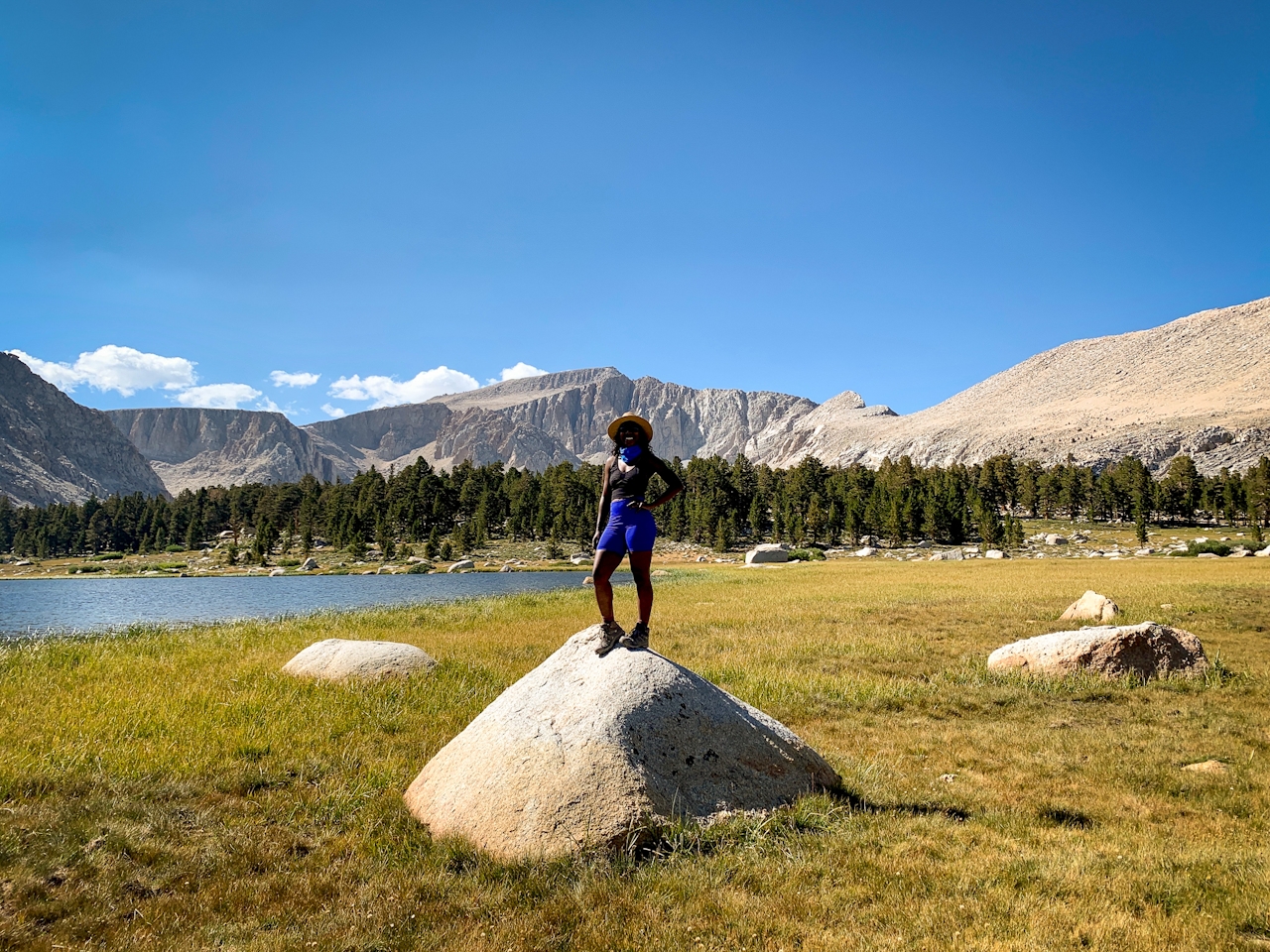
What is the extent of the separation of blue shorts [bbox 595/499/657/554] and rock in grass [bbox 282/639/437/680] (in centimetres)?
770

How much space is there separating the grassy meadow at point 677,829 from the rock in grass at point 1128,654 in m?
0.57

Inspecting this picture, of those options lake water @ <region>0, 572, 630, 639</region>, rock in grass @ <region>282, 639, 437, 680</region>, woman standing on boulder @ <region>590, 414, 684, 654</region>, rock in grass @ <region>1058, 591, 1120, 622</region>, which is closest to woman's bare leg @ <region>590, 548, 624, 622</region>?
woman standing on boulder @ <region>590, 414, 684, 654</region>

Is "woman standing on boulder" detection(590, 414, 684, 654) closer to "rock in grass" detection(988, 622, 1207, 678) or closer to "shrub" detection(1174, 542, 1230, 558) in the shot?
"rock in grass" detection(988, 622, 1207, 678)

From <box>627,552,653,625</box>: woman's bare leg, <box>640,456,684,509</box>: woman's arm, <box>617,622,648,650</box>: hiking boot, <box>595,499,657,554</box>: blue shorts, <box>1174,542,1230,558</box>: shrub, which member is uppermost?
<box>640,456,684,509</box>: woman's arm

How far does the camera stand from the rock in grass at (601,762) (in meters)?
6.14

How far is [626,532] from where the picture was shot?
821cm

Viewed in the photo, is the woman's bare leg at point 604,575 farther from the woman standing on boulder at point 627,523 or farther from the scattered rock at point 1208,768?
the scattered rock at point 1208,768

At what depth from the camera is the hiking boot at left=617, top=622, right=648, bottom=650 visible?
800 centimetres

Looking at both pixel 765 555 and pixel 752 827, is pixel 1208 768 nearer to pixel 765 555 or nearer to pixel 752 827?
pixel 752 827

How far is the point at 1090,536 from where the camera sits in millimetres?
90312

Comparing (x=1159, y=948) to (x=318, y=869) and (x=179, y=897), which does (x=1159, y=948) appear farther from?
(x=179, y=897)

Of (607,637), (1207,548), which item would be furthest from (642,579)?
(1207,548)

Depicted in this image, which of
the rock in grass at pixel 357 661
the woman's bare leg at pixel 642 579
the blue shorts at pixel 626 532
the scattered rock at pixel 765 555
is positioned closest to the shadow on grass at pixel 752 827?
the woman's bare leg at pixel 642 579

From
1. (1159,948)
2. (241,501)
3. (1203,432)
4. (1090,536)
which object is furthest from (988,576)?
(1203,432)
